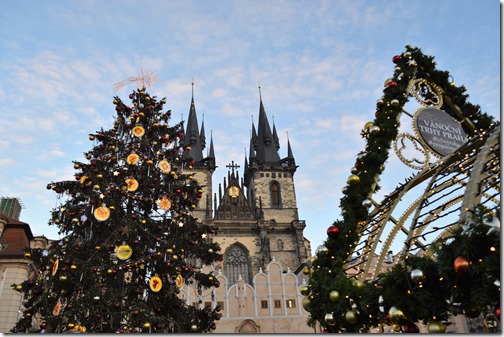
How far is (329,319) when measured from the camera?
3.17 m

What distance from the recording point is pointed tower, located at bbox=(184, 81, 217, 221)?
116 ft

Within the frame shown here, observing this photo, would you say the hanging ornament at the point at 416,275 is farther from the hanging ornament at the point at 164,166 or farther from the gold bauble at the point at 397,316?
the hanging ornament at the point at 164,166

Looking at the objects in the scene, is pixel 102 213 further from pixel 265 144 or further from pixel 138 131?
pixel 265 144

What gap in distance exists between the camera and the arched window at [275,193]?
123 ft

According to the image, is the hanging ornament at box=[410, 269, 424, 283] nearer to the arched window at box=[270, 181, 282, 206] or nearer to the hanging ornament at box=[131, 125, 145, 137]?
the hanging ornament at box=[131, 125, 145, 137]

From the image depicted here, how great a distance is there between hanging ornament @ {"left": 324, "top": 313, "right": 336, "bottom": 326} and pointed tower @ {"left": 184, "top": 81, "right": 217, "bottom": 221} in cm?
2989

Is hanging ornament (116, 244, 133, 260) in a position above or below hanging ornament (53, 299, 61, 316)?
above

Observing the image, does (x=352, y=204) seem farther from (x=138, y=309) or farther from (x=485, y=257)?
(x=138, y=309)

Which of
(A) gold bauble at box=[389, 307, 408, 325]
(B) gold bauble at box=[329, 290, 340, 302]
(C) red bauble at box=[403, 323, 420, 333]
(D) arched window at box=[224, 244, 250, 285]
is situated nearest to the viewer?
(A) gold bauble at box=[389, 307, 408, 325]

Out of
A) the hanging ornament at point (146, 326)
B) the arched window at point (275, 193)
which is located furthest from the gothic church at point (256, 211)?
the hanging ornament at point (146, 326)

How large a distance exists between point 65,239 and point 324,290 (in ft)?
19.4

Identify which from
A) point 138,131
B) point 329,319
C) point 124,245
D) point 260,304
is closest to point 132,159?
point 138,131

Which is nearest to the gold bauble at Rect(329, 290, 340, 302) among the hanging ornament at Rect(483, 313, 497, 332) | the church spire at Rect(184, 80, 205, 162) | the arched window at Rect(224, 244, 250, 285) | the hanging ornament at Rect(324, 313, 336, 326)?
the hanging ornament at Rect(324, 313, 336, 326)

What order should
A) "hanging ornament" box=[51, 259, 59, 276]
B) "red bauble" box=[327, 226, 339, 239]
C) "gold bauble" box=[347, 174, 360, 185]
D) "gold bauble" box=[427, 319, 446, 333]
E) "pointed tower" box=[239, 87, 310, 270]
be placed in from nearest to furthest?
"gold bauble" box=[427, 319, 446, 333], "red bauble" box=[327, 226, 339, 239], "gold bauble" box=[347, 174, 360, 185], "hanging ornament" box=[51, 259, 59, 276], "pointed tower" box=[239, 87, 310, 270]
